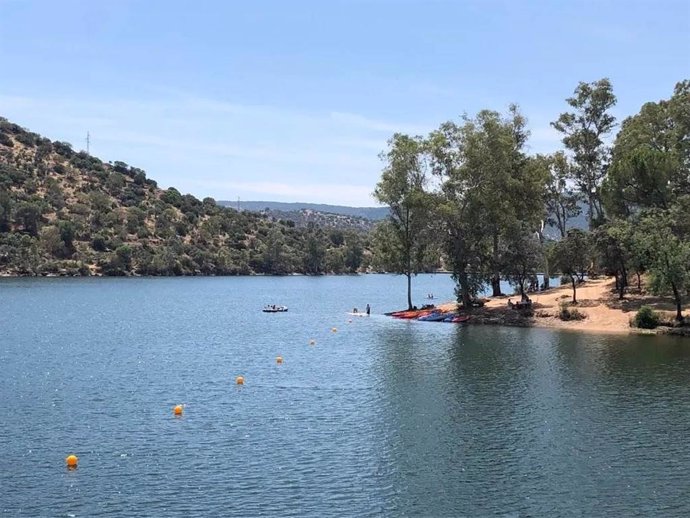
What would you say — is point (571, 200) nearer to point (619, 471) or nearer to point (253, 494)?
point (619, 471)

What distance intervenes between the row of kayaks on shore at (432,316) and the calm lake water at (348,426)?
13.1 m

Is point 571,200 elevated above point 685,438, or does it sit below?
above

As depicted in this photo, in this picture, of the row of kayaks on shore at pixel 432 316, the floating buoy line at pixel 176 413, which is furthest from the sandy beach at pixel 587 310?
the floating buoy line at pixel 176 413

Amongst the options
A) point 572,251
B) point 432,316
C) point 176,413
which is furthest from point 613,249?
point 176,413

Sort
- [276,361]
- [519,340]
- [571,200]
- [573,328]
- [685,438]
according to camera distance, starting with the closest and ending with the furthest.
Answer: [685,438], [276,361], [519,340], [573,328], [571,200]

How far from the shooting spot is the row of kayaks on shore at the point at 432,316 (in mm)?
84100

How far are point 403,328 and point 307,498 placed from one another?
5429 centimetres

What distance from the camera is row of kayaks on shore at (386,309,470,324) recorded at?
84100 millimetres

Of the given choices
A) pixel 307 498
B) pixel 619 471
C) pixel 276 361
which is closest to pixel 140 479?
pixel 307 498

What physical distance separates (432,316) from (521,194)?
19.0 m

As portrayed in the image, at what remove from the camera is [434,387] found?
46.0 m

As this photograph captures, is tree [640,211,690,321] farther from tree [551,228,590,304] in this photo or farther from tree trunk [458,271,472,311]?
tree trunk [458,271,472,311]

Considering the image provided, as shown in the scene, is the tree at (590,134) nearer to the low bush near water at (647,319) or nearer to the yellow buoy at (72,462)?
the low bush near water at (647,319)

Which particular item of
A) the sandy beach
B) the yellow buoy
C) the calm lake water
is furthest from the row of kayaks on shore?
the yellow buoy
